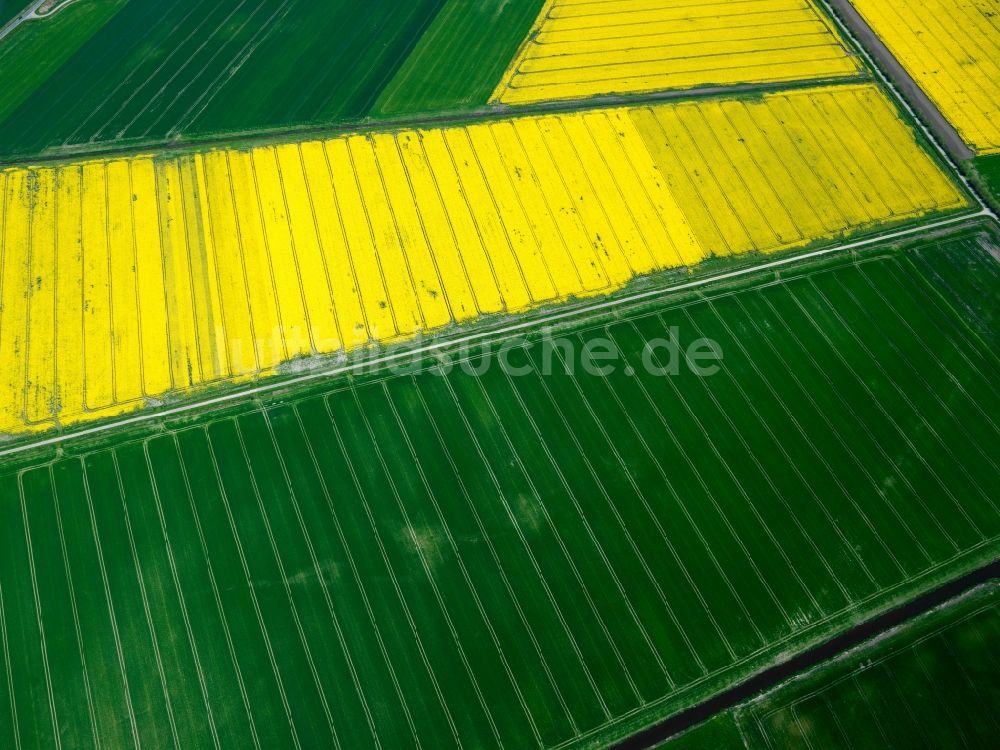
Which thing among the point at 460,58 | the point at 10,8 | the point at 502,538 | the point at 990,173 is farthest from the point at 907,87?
the point at 10,8

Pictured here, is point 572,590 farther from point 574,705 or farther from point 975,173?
point 975,173

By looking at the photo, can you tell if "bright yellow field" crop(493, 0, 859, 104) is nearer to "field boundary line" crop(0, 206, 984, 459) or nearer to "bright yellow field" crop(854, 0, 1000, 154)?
"bright yellow field" crop(854, 0, 1000, 154)

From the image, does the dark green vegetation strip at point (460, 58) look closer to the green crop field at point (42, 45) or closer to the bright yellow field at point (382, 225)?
the bright yellow field at point (382, 225)

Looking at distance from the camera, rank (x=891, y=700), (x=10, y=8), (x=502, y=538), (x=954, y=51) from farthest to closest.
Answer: (x=954, y=51) < (x=10, y=8) < (x=502, y=538) < (x=891, y=700)

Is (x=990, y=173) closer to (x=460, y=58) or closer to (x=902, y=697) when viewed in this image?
(x=902, y=697)

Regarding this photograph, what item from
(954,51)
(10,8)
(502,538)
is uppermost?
(10,8)

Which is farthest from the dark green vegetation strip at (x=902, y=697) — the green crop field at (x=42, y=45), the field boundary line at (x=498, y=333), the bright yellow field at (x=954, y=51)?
the green crop field at (x=42, y=45)
